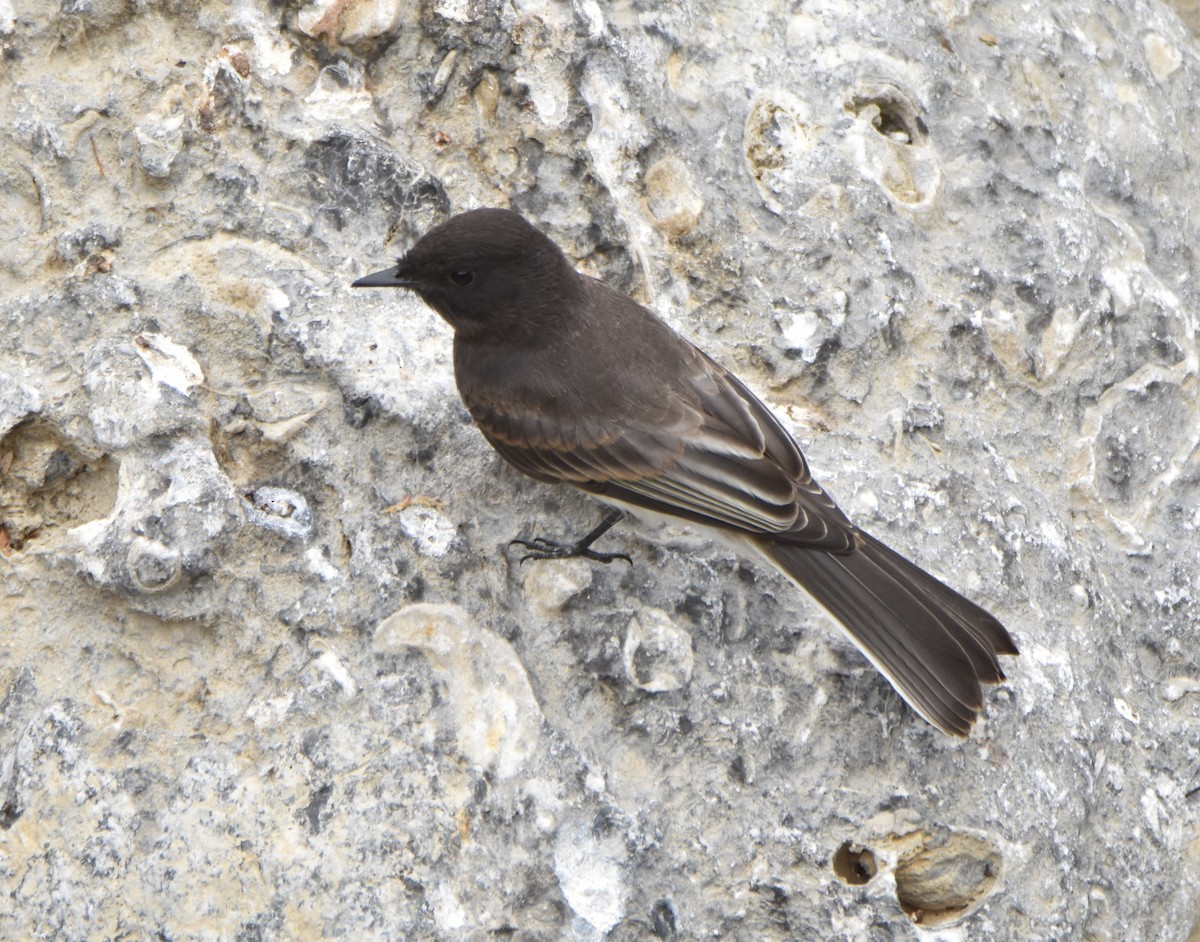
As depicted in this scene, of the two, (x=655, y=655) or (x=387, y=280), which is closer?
(x=655, y=655)

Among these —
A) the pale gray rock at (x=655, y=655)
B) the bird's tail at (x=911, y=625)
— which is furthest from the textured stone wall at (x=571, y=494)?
the bird's tail at (x=911, y=625)

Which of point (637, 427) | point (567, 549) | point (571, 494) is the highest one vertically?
point (637, 427)

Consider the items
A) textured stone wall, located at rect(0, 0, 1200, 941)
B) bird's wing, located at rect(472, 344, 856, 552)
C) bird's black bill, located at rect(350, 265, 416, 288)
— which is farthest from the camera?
bird's wing, located at rect(472, 344, 856, 552)

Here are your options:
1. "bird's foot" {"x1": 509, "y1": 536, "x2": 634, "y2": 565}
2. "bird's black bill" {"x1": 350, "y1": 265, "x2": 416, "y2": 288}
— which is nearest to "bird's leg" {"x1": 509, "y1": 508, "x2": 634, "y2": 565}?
"bird's foot" {"x1": 509, "y1": 536, "x2": 634, "y2": 565}

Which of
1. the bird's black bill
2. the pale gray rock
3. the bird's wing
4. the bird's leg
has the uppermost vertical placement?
the bird's black bill

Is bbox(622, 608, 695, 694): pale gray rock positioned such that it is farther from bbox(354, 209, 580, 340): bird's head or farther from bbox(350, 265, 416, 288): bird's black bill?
bbox(350, 265, 416, 288): bird's black bill

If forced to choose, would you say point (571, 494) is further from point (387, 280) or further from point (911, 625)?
point (911, 625)

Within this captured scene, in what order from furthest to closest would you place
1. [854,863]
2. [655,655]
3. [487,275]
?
[487,275]
[655,655]
[854,863]

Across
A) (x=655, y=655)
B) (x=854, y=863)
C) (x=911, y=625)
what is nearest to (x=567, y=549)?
(x=655, y=655)

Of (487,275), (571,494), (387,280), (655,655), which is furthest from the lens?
(571,494)
